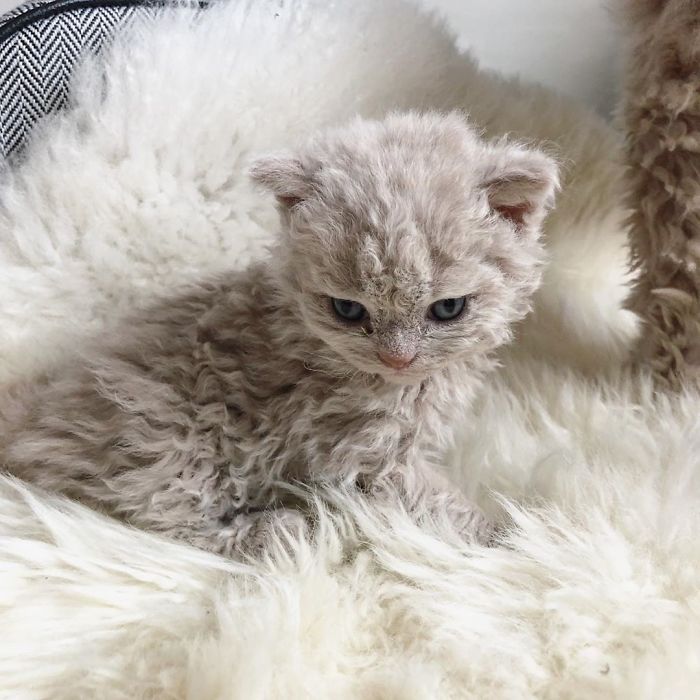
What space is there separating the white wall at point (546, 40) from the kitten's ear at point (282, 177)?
32.1 inches

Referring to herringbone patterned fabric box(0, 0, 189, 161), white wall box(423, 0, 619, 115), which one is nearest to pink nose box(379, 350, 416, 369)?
herringbone patterned fabric box(0, 0, 189, 161)

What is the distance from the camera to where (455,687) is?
1.54ft

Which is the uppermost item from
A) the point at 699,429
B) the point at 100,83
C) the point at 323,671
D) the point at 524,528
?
the point at 100,83

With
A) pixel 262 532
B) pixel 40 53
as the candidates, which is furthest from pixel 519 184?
pixel 40 53

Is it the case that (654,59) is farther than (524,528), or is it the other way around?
(654,59)

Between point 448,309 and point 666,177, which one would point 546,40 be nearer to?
point 666,177

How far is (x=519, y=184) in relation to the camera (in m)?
0.53

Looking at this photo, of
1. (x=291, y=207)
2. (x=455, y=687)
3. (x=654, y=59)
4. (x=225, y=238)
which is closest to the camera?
(x=455, y=687)

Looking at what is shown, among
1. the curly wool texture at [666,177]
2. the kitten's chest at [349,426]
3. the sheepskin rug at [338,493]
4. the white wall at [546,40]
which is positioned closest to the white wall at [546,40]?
the white wall at [546,40]

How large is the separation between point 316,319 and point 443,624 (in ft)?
0.81

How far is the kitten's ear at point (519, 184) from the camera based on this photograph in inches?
20.8

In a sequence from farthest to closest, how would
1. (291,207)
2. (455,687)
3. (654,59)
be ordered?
1. (654,59)
2. (291,207)
3. (455,687)

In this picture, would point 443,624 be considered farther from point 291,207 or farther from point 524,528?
point 291,207

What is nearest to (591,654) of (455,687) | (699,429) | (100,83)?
(455,687)
